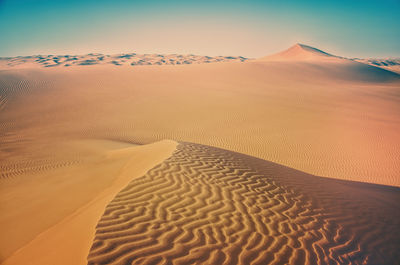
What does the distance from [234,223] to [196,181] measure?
168 centimetres

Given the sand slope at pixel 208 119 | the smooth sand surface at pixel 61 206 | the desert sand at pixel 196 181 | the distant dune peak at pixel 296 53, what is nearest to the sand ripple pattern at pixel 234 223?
the desert sand at pixel 196 181

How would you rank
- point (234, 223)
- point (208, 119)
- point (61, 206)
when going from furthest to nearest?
1. point (208, 119)
2. point (61, 206)
3. point (234, 223)

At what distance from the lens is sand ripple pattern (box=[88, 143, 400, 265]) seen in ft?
10.7

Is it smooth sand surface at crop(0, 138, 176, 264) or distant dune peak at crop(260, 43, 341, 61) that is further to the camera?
distant dune peak at crop(260, 43, 341, 61)

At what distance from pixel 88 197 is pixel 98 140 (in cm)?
791

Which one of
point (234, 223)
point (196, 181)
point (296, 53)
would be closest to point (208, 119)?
point (196, 181)

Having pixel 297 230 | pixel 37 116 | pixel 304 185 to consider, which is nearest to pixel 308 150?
pixel 304 185

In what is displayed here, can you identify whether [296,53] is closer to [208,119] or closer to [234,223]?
[208,119]

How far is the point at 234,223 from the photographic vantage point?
4016mm

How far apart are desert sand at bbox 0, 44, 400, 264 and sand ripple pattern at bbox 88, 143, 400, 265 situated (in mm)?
25

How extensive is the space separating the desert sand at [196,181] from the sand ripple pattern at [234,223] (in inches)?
1.0

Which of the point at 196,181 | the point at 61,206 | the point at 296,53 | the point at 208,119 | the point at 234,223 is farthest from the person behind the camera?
the point at 296,53

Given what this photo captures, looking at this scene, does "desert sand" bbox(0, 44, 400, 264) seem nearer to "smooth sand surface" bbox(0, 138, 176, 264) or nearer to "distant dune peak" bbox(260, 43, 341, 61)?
"smooth sand surface" bbox(0, 138, 176, 264)

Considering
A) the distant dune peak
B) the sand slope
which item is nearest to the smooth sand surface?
the sand slope
